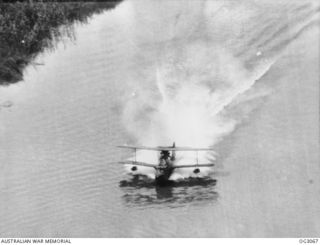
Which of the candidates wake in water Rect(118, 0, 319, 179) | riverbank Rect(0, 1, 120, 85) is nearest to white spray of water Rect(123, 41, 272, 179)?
wake in water Rect(118, 0, 319, 179)

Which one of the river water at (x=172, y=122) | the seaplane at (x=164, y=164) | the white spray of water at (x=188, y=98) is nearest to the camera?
the river water at (x=172, y=122)

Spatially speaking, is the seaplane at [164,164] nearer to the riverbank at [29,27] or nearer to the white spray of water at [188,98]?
the white spray of water at [188,98]

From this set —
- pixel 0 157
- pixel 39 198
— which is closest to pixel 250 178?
pixel 39 198

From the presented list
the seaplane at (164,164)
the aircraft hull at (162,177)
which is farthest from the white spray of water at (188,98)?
the aircraft hull at (162,177)

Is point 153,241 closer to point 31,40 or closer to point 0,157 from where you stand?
point 0,157

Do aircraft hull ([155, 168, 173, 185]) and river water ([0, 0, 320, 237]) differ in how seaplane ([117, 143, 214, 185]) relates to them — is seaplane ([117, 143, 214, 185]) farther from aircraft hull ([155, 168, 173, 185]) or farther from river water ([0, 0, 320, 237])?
river water ([0, 0, 320, 237])

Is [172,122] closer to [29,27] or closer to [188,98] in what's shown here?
[188,98]
